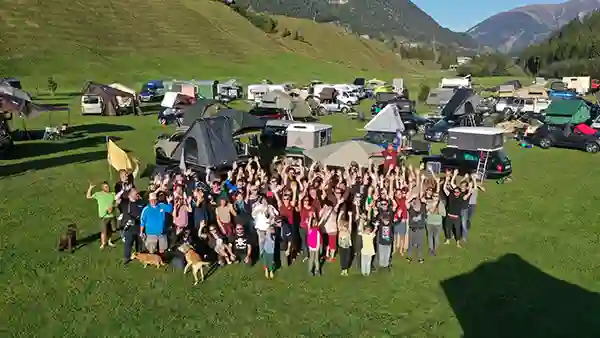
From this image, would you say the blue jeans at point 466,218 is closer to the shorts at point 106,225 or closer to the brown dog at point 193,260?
the brown dog at point 193,260

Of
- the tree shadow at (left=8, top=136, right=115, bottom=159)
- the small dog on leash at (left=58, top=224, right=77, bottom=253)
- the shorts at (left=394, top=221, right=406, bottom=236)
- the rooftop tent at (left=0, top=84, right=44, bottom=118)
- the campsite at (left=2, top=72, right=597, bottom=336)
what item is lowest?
the campsite at (left=2, top=72, right=597, bottom=336)

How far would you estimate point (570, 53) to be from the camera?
109938mm

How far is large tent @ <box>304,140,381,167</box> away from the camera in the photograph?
1507cm

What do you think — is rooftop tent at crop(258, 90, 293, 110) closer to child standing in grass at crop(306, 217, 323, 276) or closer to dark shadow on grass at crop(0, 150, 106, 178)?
dark shadow on grass at crop(0, 150, 106, 178)

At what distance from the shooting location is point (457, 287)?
33.0 ft

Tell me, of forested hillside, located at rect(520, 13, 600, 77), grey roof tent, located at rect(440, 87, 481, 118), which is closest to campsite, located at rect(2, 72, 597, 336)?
grey roof tent, located at rect(440, 87, 481, 118)

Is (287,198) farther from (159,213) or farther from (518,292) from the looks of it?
(518,292)

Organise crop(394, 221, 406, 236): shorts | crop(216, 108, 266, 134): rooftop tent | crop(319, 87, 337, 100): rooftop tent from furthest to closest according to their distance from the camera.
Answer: crop(319, 87, 337, 100): rooftop tent, crop(216, 108, 266, 134): rooftop tent, crop(394, 221, 406, 236): shorts

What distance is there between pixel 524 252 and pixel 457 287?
274 cm

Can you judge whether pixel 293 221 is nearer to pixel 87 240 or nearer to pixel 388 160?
pixel 87 240

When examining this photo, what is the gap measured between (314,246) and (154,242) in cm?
339

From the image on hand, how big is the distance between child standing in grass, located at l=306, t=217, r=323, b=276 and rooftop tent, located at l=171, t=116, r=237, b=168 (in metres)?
6.09

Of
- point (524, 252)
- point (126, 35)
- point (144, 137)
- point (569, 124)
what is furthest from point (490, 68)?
point (524, 252)

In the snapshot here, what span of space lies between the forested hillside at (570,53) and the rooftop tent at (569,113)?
61.7m
